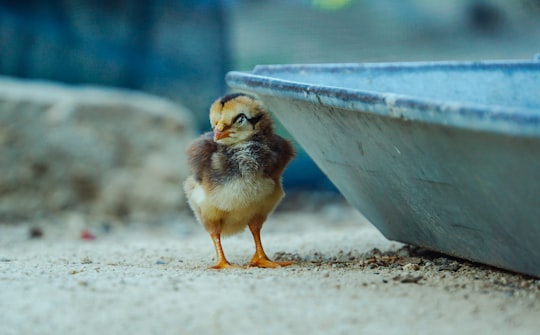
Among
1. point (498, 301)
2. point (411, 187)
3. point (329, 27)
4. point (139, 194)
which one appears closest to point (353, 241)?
point (411, 187)

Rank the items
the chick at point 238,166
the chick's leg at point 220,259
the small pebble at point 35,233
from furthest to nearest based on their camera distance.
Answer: the small pebble at point 35,233
the chick's leg at point 220,259
the chick at point 238,166

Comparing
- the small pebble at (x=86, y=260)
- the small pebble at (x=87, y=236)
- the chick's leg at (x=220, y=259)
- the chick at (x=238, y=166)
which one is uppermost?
the chick at (x=238, y=166)

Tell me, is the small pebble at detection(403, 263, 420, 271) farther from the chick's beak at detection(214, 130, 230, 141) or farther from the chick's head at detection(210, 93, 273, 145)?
the chick's beak at detection(214, 130, 230, 141)

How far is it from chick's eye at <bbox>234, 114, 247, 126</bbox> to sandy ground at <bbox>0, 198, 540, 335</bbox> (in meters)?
0.70

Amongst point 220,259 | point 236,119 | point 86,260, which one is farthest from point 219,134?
point 86,260

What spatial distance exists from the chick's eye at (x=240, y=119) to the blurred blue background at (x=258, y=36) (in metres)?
4.75

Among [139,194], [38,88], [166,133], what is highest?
[38,88]

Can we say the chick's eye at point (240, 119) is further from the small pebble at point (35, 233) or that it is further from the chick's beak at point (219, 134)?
the small pebble at point (35, 233)

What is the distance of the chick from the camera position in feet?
12.6

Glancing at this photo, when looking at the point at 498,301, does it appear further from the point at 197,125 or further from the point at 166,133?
the point at 197,125

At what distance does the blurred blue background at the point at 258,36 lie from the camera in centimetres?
844

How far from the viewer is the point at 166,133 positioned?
8.27 meters

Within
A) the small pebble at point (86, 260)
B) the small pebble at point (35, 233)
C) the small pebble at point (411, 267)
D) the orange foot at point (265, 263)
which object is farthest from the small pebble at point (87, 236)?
the small pebble at point (411, 267)

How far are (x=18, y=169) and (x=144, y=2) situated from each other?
87.4 inches
